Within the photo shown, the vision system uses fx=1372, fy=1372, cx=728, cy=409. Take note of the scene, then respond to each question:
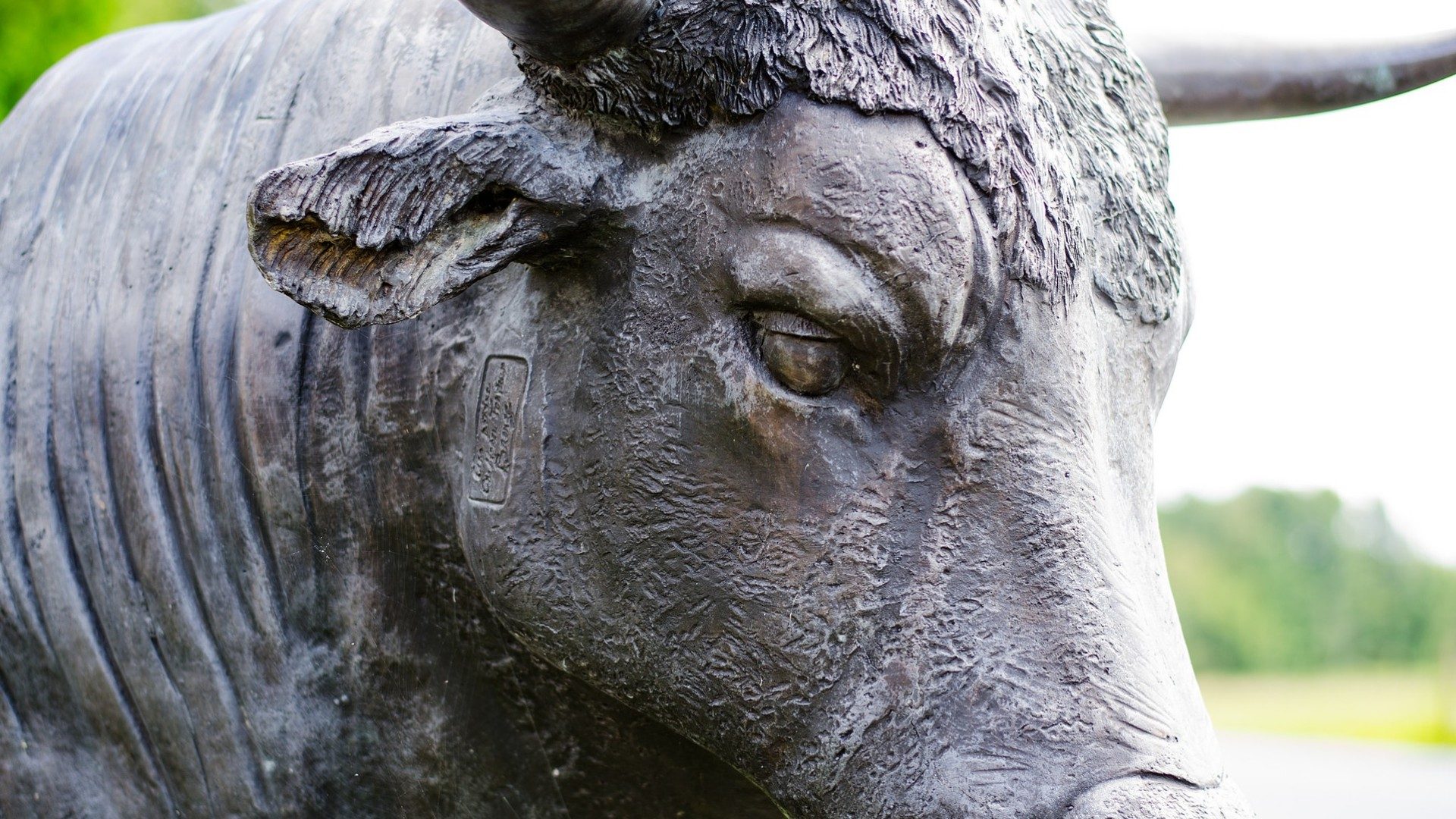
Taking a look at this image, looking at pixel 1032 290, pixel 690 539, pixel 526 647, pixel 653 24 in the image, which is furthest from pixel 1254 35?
pixel 526 647

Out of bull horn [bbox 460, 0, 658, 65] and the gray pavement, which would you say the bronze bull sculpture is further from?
the gray pavement

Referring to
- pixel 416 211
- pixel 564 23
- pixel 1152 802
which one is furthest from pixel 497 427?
pixel 1152 802

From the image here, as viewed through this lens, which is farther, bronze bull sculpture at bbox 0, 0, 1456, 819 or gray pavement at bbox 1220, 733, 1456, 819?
gray pavement at bbox 1220, 733, 1456, 819

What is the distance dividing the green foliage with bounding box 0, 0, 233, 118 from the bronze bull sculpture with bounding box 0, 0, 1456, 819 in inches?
138

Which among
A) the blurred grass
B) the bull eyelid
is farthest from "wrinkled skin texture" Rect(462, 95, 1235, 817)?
the blurred grass

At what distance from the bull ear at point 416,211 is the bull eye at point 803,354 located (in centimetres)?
30

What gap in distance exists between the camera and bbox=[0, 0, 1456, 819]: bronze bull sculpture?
1.60 meters

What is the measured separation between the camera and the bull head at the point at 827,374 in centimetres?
158

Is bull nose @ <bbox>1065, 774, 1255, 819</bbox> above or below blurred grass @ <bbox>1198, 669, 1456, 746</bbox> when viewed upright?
above

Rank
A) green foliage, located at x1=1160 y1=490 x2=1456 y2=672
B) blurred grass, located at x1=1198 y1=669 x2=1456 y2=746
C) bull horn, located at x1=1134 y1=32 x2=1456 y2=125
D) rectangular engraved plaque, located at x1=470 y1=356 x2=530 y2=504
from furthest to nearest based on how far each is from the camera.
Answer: green foliage, located at x1=1160 y1=490 x2=1456 y2=672
blurred grass, located at x1=1198 y1=669 x2=1456 y2=746
bull horn, located at x1=1134 y1=32 x2=1456 y2=125
rectangular engraved plaque, located at x1=470 y1=356 x2=530 y2=504

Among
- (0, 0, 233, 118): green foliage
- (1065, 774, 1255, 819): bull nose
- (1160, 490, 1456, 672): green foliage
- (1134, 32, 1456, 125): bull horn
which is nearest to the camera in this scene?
(1065, 774, 1255, 819): bull nose

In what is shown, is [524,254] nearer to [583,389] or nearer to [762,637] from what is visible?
[583,389]

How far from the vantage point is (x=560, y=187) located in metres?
1.71

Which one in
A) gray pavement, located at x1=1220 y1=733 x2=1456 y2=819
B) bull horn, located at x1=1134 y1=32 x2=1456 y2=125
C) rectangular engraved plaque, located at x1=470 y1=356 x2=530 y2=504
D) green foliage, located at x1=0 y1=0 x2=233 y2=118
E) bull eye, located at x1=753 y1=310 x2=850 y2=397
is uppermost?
bull horn, located at x1=1134 y1=32 x2=1456 y2=125
